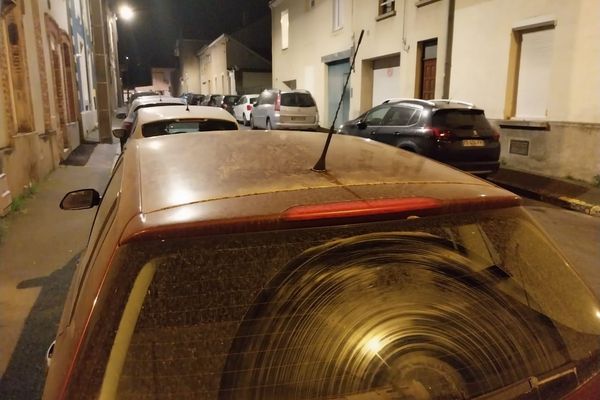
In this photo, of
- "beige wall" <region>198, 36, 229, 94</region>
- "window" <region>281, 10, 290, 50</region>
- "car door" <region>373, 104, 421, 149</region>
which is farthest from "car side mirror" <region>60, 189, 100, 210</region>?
"beige wall" <region>198, 36, 229, 94</region>

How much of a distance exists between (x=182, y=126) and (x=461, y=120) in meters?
5.21

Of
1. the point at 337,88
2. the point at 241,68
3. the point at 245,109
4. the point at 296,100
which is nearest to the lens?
the point at 296,100

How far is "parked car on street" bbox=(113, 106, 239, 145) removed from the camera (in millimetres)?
6746

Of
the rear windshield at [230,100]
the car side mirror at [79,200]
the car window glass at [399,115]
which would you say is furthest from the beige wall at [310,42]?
the car side mirror at [79,200]

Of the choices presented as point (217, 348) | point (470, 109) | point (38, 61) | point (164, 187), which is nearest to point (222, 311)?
point (217, 348)

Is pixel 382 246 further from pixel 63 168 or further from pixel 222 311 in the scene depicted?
pixel 63 168

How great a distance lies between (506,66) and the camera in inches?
436

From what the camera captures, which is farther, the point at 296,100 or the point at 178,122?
the point at 296,100

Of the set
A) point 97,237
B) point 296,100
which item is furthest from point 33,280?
point 296,100

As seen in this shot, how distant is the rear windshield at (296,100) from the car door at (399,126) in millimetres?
9105

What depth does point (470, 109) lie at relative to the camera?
372 inches

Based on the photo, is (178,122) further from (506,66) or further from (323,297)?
(506,66)

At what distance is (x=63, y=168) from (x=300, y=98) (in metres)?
10.3

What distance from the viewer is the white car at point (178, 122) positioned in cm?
675
